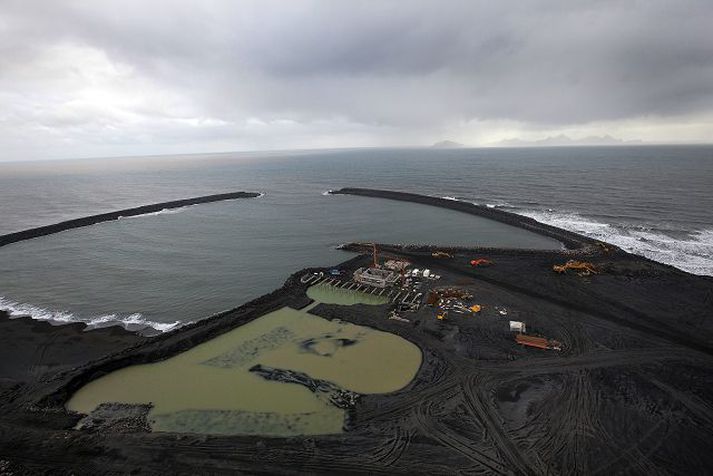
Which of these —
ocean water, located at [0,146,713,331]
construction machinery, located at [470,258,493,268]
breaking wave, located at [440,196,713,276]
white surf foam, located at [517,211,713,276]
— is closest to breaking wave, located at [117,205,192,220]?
ocean water, located at [0,146,713,331]

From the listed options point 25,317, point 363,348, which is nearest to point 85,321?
point 25,317

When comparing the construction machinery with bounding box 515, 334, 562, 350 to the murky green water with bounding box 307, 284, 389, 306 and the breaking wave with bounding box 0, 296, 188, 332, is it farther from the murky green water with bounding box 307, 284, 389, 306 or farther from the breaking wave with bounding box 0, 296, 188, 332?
the breaking wave with bounding box 0, 296, 188, 332

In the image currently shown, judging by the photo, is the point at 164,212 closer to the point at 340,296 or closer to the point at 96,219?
the point at 96,219

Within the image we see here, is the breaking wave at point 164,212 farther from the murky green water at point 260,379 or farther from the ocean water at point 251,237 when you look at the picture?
the murky green water at point 260,379

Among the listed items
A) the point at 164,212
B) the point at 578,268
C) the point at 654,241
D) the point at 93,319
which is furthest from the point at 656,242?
the point at 164,212

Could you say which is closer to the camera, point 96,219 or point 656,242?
point 656,242

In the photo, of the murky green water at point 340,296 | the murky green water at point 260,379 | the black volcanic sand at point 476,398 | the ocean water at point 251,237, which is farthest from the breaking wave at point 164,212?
the murky green water at point 260,379
